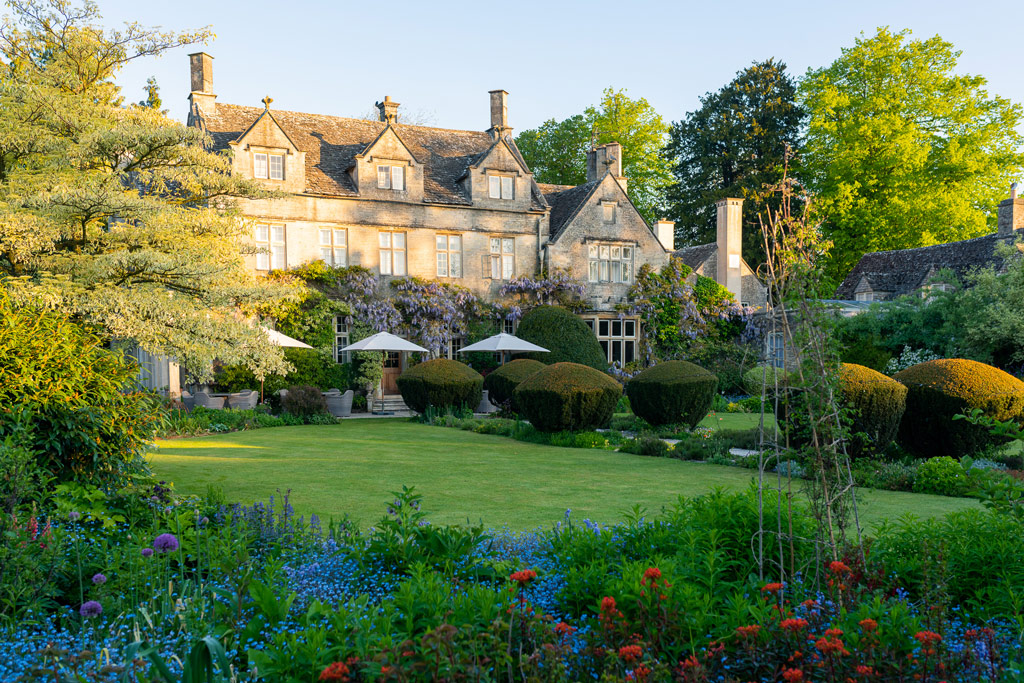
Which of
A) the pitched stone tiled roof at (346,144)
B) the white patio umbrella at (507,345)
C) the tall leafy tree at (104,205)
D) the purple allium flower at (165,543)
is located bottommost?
the purple allium flower at (165,543)

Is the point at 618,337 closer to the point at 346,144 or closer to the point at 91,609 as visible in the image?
the point at 346,144

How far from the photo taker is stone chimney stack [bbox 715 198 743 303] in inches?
1316

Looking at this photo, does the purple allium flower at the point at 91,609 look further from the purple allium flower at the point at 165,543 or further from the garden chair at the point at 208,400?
the garden chair at the point at 208,400

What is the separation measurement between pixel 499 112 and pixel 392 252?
7860 mm

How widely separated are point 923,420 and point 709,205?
34041mm

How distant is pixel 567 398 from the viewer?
1510 centimetres

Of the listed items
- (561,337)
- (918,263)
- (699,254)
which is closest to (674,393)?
(561,337)

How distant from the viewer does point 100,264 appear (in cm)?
1177

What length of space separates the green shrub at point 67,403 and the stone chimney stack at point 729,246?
29.8 meters

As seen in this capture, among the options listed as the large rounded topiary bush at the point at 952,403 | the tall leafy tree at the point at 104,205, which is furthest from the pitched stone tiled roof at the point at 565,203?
the large rounded topiary bush at the point at 952,403

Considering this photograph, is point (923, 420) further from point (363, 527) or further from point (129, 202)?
point (129, 202)

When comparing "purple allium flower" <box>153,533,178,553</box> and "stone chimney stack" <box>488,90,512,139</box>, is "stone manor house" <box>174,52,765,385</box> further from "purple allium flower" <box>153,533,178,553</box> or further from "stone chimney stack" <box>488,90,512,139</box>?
"purple allium flower" <box>153,533,178,553</box>

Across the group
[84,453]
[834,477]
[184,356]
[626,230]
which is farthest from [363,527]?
Result: [626,230]

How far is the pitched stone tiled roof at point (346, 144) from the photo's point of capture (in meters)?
25.3
